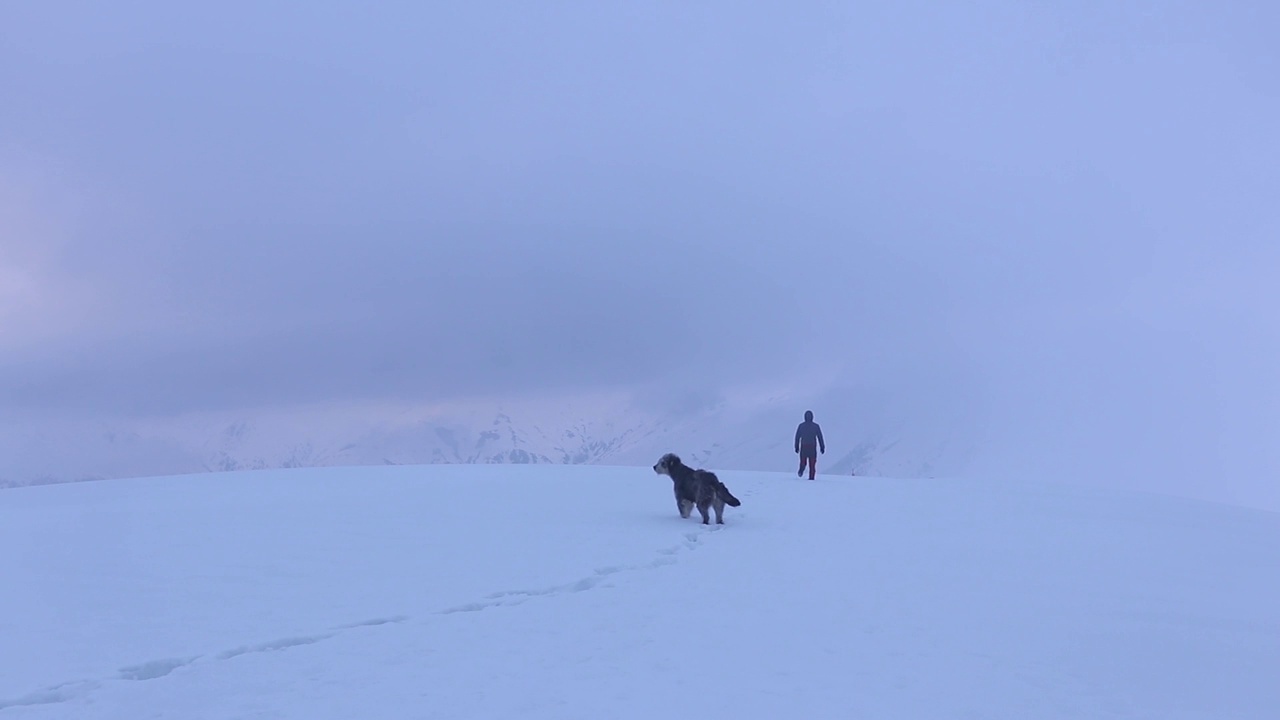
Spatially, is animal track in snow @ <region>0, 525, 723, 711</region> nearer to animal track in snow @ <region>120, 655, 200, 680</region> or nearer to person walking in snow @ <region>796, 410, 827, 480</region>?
animal track in snow @ <region>120, 655, 200, 680</region>

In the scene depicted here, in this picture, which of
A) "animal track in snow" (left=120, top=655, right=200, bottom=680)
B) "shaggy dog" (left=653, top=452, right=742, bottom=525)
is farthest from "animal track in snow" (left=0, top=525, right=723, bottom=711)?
"shaggy dog" (left=653, top=452, right=742, bottom=525)

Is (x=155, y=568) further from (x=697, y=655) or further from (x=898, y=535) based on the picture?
(x=898, y=535)

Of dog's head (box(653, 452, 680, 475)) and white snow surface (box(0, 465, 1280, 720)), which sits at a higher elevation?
dog's head (box(653, 452, 680, 475))

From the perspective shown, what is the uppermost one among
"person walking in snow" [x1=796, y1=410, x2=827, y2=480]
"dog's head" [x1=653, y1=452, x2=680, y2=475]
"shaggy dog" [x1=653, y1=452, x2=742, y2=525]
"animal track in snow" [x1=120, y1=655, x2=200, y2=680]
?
"person walking in snow" [x1=796, y1=410, x2=827, y2=480]

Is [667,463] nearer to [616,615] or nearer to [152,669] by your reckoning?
[616,615]

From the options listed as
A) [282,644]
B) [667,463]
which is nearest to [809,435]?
[667,463]

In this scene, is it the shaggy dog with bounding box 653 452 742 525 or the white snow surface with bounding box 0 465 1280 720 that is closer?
the white snow surface with bounding box 0 465 1280 720

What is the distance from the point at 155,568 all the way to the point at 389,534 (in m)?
3.24

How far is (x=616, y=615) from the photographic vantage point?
25.8ft

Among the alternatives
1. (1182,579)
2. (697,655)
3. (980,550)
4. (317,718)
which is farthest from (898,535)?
(317,718)

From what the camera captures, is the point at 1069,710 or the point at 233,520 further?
the point at 233,520

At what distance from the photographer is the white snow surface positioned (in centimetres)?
570

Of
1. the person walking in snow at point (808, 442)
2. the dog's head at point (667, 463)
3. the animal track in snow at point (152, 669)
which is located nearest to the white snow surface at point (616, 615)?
the animal track in snow at point (152, 669)

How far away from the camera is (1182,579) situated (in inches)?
401
